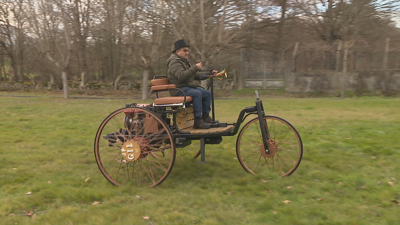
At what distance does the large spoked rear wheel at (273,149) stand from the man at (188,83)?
61 cm

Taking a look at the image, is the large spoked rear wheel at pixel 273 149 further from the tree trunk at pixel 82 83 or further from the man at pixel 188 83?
the tree trunk at pixel 82 83

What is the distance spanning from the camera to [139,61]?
18953mm

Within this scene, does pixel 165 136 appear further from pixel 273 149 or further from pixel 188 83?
pixel 273 149

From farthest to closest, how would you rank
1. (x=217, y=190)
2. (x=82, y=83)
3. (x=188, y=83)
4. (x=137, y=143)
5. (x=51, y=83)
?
(x=51, y=83)
(x=82, y=83)
(x=188, y=83)
(x=137, y=143)
(x=217, y=190)

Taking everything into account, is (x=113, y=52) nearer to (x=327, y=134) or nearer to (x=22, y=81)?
(x=22, y=81)

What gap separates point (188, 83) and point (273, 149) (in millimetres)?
1491

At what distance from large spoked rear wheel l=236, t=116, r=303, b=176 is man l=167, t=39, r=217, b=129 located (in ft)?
2.01

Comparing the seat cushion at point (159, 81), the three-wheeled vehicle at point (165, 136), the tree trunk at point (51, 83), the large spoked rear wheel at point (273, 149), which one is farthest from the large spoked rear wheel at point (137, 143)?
the tree trunk at point (51, 83)

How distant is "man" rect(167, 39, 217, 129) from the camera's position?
451 centimetres

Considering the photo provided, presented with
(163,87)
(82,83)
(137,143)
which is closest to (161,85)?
(163,87)

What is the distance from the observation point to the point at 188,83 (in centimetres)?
472

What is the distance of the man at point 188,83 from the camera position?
4513 millimetres

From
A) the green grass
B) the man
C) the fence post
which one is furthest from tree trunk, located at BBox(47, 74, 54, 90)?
the man

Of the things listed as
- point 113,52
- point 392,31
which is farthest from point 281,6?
point 113,52
